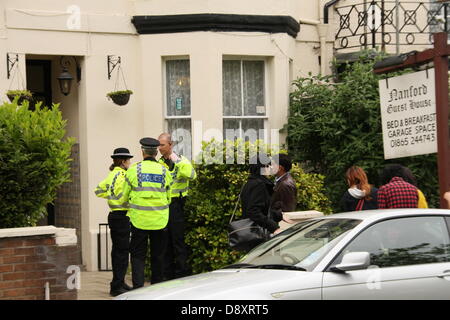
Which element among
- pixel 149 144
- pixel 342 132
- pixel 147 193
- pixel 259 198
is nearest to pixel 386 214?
pixel 259 198

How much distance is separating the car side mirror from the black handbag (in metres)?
2.67

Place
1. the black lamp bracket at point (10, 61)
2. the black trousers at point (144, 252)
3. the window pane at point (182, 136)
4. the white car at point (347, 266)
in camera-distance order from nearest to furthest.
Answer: the white car at point (347, 266), the black trousers at point (144, 252), the black lamp bracket at point (10, 61), the window pane at point (182, 136)

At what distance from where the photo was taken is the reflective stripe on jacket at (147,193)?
33.0 ft

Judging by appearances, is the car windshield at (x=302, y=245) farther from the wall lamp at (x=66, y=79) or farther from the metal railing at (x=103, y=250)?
the wall lamp at (x=66, y=79)

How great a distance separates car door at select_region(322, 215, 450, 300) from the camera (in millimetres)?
6957

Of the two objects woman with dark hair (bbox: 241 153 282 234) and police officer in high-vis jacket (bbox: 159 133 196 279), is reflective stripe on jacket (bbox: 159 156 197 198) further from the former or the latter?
woman with dark hair (bbox: 241 153 282 234)

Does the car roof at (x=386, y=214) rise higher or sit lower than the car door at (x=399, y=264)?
higher

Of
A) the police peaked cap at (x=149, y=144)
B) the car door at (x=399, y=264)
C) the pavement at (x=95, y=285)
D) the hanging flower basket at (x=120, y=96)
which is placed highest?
the hanging flower basket at (x=120, y=96)

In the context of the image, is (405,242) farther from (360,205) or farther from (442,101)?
(360,205)

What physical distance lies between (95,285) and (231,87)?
4.21 metres

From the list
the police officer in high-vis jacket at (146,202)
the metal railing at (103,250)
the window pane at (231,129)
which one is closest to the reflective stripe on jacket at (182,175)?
the police officer in high-vis jacket at (146,202)

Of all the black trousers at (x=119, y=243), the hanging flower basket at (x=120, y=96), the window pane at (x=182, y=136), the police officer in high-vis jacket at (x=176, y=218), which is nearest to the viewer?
the black trousers at (x=119, y=243)

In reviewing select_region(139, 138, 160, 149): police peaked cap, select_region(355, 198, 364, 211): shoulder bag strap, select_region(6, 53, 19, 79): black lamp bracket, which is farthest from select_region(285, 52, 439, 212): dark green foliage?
select_region(6, 53, 19, 79): black lamp bracket

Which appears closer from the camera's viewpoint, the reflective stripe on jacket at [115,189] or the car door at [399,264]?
the car door at [399,264]
